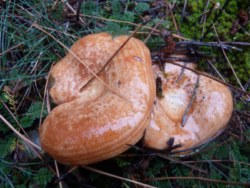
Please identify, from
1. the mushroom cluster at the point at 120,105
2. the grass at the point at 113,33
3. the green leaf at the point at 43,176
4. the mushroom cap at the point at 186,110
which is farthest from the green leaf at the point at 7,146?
the mushroom cap at the point at 186,110

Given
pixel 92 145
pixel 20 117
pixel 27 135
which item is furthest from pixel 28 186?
pixel 92 145

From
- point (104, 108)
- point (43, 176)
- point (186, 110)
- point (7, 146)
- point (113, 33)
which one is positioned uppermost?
point (113, 33)

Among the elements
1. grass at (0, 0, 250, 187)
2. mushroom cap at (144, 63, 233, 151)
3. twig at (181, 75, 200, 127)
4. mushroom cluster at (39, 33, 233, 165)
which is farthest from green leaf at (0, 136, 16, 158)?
twig at (181, 75, 200, 127)

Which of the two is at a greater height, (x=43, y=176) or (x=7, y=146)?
(x=7, y=146)

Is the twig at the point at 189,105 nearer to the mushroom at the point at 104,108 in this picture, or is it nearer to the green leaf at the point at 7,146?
the mushroom at the point at 104,108

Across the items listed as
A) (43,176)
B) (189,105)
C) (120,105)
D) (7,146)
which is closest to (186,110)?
(189,105)

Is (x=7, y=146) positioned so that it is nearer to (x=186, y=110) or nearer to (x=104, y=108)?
(x=104, y=108)
